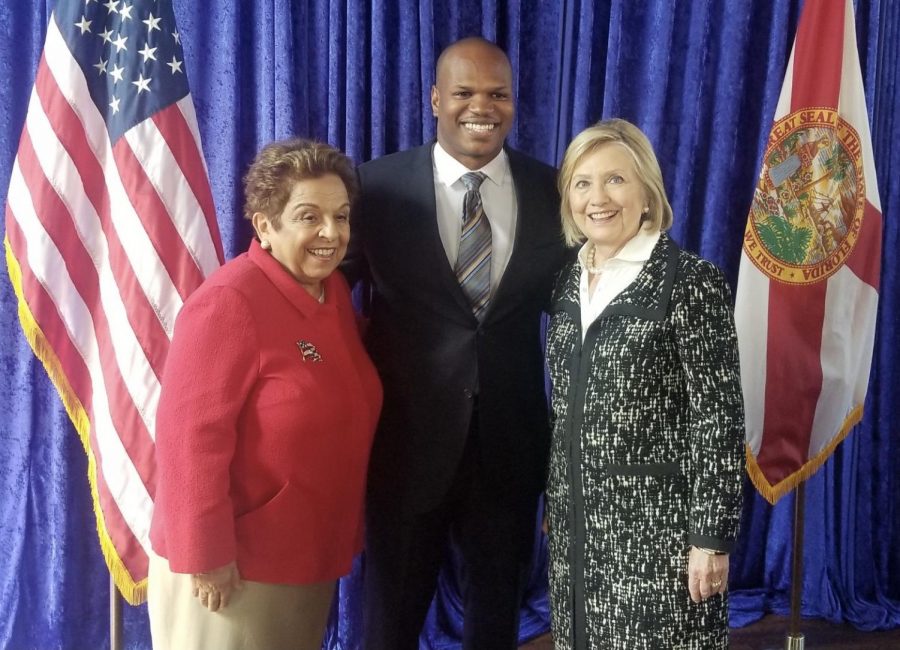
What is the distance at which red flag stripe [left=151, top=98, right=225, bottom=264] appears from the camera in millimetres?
1921

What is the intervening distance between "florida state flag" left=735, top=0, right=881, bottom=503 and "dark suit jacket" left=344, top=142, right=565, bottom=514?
2.80 ft

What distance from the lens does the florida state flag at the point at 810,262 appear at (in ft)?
7.52

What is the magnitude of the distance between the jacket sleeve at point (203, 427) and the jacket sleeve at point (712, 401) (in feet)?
2.78

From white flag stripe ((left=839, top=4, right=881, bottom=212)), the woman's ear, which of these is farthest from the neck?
white flag stripe ((left=839, top=4, right=881, bottom=212))

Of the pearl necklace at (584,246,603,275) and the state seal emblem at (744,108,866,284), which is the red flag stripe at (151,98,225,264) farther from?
the state seal emblem at (744,108,866,284)

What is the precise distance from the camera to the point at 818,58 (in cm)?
232

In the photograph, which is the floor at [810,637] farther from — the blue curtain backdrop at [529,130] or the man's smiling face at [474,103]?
the man's smiling face at [474,103]

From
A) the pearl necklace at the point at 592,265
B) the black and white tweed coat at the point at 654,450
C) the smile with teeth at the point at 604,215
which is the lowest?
the black and white tweed coat at the point at 654,450

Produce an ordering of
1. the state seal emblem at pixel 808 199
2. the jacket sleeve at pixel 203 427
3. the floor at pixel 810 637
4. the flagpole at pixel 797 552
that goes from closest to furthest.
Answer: the jacket sleeve at pixel 203 427 → the state seal emblem at pixel 808 199 → the flagpole at pixel 797 552 → the floor at pixel 810 637

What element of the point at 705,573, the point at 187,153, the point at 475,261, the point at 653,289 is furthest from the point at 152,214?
the point at 705,573

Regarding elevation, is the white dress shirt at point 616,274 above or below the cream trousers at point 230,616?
above

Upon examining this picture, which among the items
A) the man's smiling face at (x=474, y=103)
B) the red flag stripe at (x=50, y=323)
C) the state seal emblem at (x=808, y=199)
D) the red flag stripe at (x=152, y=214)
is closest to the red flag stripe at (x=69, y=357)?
the red flag stripe at (x=50, y=323)

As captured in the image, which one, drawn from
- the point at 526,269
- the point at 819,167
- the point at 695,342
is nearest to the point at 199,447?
the point at 526,269

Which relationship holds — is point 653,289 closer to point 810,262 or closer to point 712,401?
point 712,401
